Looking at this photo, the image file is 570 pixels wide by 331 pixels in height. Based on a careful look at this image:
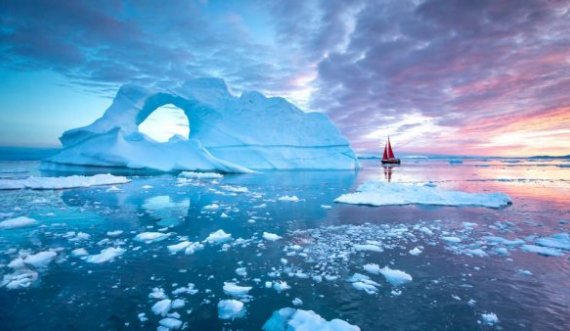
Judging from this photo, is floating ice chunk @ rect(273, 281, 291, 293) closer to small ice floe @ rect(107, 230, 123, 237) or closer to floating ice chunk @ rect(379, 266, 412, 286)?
floating ice chunk @ rect(379, 266, 412, 286)

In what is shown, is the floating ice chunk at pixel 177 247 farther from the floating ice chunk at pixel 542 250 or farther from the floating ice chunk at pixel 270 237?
the floating ice chunk at pixel 542 250

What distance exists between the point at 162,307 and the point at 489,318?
3000 millimetres

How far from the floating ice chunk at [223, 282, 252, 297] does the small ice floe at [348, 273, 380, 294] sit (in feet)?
3.89

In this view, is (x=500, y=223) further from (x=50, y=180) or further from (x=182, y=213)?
(x=50, y=180)

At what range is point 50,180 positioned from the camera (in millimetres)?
13109

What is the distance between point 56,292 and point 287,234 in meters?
3.49

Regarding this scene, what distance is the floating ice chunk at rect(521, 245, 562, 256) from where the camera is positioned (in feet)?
14.5

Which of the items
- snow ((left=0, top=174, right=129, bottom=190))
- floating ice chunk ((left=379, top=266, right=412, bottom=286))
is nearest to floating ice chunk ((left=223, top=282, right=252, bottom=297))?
floating ice chunk ((left=379, top=266, right=412, bottom=286))

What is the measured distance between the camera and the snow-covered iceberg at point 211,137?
74.2 feet

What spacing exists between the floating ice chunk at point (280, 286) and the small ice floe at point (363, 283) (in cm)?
74

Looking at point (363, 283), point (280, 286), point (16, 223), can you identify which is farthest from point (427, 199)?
point (16, 223)

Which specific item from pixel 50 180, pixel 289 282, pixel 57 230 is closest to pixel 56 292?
pixel 289 282

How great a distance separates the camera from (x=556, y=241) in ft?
16.4

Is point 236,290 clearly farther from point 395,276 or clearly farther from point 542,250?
point 542,250
